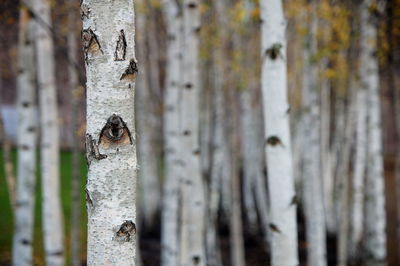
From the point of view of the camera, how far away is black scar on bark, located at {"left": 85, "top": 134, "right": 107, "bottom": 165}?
5.36 ft

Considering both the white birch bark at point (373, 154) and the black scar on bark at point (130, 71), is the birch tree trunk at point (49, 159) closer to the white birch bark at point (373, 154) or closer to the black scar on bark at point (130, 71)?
the black scar on bark at point (130, 71)

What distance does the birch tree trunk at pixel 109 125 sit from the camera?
5.32ft

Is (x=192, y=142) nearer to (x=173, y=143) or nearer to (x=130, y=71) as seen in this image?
(x=173, y=143)

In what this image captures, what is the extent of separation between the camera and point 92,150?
5.38 feet

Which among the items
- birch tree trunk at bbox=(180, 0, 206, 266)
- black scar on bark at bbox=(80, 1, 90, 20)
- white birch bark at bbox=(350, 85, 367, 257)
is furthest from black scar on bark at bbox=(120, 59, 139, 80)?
white birch bark at bbox=(350, 85, 367, 257)

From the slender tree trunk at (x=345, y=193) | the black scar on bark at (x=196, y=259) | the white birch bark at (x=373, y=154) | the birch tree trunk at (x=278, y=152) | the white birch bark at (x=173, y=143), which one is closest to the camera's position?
the birch tree trunk at (x=278, y=152)

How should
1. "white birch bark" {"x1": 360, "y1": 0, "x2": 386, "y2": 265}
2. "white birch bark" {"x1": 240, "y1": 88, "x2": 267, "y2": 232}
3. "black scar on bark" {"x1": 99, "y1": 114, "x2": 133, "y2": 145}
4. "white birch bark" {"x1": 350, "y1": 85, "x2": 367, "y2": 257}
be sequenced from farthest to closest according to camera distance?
1. "white birch bark" {"x1": 240, "y1": 88, "x2": 267, "y2": 232}
2. "white birch bark" {"x1": 350, "y1": 85, "x2": 367, "y2": 257}
3. "white birch bark" {"x1": 360, "y1": 0, "x2": 386, "y2": 265}
4. "black scar on bark" {"x1": 99, "y1": 114, "x2": 133, "y2": 145}

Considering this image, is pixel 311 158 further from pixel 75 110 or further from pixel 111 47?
pixel 111 47

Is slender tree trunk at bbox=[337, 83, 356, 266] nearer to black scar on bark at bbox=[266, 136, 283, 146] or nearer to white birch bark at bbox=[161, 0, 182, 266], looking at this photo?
white birch bark at bbox=[161, 0, 182, 266]

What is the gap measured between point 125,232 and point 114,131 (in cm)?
34

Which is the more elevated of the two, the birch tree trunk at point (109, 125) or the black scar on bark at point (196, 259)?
the birch tree trunk at point (109, 125)

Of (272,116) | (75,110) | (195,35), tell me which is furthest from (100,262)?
(75,110)

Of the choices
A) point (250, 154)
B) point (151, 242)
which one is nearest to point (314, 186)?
point (151, 242)

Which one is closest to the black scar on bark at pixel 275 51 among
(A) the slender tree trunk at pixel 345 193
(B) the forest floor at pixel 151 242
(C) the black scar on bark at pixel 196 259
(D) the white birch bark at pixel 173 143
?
(C) the black scar on bark at pixel 196 259
